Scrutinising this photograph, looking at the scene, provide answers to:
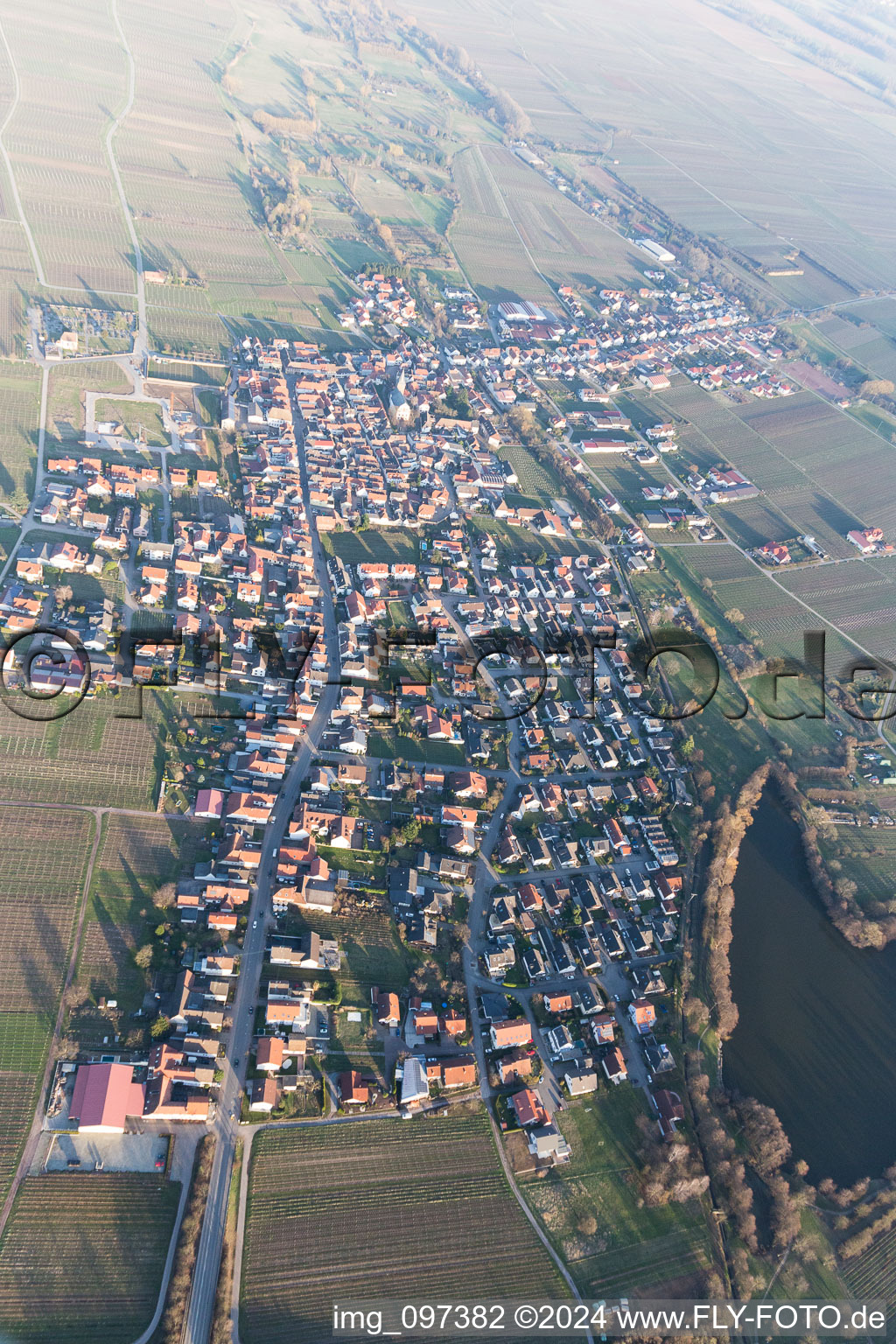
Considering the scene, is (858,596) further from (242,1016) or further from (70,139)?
(70,139)

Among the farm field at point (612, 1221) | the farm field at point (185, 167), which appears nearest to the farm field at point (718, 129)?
the farm field at point (185, 167)

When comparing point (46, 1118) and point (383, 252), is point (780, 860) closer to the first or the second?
point (46, 1118)

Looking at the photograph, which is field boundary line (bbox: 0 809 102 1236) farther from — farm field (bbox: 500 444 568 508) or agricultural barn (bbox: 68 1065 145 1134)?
farm field (bbox: 500 444 568 508)

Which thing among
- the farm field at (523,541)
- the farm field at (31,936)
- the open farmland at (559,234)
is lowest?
the farm field at (31,936)

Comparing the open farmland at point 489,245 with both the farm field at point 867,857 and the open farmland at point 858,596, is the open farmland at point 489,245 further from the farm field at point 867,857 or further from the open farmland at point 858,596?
the farm field at point 867,857

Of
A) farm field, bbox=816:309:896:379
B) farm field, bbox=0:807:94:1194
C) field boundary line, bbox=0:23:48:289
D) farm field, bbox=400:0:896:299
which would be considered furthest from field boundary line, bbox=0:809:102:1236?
farm field, bbox=400:0:896:299
